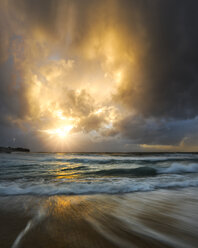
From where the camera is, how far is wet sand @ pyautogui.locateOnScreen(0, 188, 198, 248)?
1303 mm

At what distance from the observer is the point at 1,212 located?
2.03 meters

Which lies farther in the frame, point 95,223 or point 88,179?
point 88,179

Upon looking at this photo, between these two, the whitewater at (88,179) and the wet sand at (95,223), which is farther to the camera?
the whitewater at (88,179)

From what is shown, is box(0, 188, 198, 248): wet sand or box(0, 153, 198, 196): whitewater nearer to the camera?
box(0, 188, 198, 248): wet sand

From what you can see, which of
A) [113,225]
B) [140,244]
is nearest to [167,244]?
[140,244]

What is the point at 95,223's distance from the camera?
68.7 inches

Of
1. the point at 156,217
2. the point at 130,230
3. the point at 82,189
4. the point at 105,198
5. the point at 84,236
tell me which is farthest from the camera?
the point at 82,189

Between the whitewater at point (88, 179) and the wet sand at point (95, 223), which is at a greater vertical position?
the wet sand at point (95, 223)

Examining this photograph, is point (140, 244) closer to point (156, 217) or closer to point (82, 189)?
point (156, 217)

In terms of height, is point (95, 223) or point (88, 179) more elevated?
point (95, 223)

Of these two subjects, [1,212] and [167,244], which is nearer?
[167,244]

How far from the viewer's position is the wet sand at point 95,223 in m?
1.30

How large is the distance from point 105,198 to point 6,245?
206 centimetres

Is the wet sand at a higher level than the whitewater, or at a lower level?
higher
